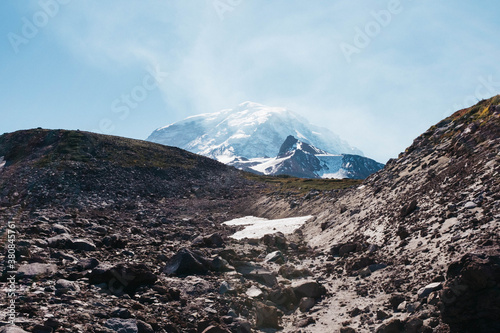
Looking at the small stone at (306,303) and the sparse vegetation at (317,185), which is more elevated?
the sparse vegetation at (317,185)

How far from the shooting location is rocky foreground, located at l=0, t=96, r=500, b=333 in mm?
11453

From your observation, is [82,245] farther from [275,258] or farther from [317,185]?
[317,185]

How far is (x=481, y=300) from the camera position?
1066 centimetres

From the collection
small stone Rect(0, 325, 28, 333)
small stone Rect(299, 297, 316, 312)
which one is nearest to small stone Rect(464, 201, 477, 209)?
small stone Rect(299, 297, 316, 312)

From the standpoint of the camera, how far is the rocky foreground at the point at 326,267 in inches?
451

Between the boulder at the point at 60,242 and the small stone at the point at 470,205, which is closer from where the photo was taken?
the small stone at the point at 470,205

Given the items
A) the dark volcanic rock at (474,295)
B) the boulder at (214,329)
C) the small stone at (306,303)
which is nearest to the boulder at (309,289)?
the small stone at (306,303)

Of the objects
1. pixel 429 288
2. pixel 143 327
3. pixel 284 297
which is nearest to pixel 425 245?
pixel 429 288

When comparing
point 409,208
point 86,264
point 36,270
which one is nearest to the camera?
point 36,270

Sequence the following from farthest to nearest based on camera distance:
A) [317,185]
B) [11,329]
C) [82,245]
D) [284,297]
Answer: [317,185] → [82,245] → [284,297] → [11,329]

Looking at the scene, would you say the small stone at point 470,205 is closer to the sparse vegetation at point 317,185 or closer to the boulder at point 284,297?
the boulder at point 284,297

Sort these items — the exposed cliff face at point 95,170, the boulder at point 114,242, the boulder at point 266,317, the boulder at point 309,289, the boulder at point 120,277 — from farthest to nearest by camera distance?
the exposed cliff face at point 95,170 < the boulder at point 114,242 < the boulder at point 309,289 < the boulder at point 266,317 < the boulder at point 120,277

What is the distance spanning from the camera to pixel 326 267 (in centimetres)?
2286

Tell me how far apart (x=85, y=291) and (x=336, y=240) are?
20.4 m
